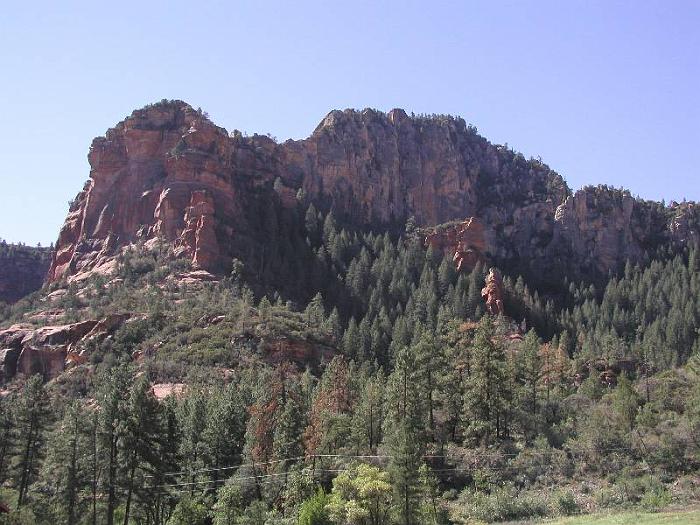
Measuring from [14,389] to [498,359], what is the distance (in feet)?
232

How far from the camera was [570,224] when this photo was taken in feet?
632

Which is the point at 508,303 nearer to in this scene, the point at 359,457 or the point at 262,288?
the point at 262,288

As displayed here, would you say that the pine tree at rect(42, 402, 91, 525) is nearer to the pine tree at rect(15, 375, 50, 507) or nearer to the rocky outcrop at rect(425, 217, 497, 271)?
the pine tree at rect(15, 375, 50, 507)

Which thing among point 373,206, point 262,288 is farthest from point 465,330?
point 373,206

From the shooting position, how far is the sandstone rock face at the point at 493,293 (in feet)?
429

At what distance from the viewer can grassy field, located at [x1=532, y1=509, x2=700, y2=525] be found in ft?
121

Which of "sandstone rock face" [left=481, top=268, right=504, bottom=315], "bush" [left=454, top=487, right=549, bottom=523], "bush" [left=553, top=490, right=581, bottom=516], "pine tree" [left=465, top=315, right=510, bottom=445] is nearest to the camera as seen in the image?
"bush" [left=553, top=490, right=581, bottom=516]

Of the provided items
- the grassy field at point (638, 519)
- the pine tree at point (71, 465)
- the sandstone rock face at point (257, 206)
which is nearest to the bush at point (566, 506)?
the grassy field at point (638, 519)

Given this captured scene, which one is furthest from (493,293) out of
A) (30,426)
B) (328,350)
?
(30,426)

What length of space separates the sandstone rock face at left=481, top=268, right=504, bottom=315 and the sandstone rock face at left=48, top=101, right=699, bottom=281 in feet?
49.0

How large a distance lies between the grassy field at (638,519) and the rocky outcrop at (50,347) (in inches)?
3043

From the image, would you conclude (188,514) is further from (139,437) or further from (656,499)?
(656,499)

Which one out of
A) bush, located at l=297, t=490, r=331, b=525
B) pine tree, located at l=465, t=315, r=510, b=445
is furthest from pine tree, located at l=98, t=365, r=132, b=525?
pine tree, located at l=465, t=315, r=510, b=445

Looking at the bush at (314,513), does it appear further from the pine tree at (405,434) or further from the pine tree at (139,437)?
the pine tree at (139,437)
